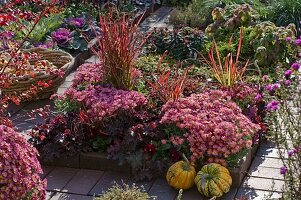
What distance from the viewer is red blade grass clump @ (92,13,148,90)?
548 cm

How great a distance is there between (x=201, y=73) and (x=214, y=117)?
1444 mm

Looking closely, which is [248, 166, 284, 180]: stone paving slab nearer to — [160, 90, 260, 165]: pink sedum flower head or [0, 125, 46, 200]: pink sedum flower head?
[160, 90, 260, 165]: pink sedum flower head

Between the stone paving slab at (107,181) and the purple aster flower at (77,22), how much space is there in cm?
311

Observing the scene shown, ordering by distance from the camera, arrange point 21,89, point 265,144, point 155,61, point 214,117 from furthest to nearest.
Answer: point 155,61
point 21,89
point 265,144
point 214,117

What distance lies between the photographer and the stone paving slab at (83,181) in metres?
4.90

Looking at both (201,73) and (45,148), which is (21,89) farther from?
(201,73)

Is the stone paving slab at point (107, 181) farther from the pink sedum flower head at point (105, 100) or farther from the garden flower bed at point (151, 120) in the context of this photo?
the pink sedum flower head at point (105, 100)

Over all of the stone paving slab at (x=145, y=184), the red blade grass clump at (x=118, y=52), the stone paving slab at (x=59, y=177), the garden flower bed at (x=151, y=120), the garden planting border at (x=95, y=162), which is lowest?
the stone paving slab at (x=145, y=184)

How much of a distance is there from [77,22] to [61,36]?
484mm

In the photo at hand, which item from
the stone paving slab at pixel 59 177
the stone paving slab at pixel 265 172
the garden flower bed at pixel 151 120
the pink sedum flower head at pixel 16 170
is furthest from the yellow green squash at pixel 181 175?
the pink sedum flower head at pixel 16 170

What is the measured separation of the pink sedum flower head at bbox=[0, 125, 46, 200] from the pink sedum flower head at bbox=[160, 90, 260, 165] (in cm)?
121

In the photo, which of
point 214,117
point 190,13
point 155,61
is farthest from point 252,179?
point 190,13

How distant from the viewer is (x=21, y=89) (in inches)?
239

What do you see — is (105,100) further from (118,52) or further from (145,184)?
(145,184)
